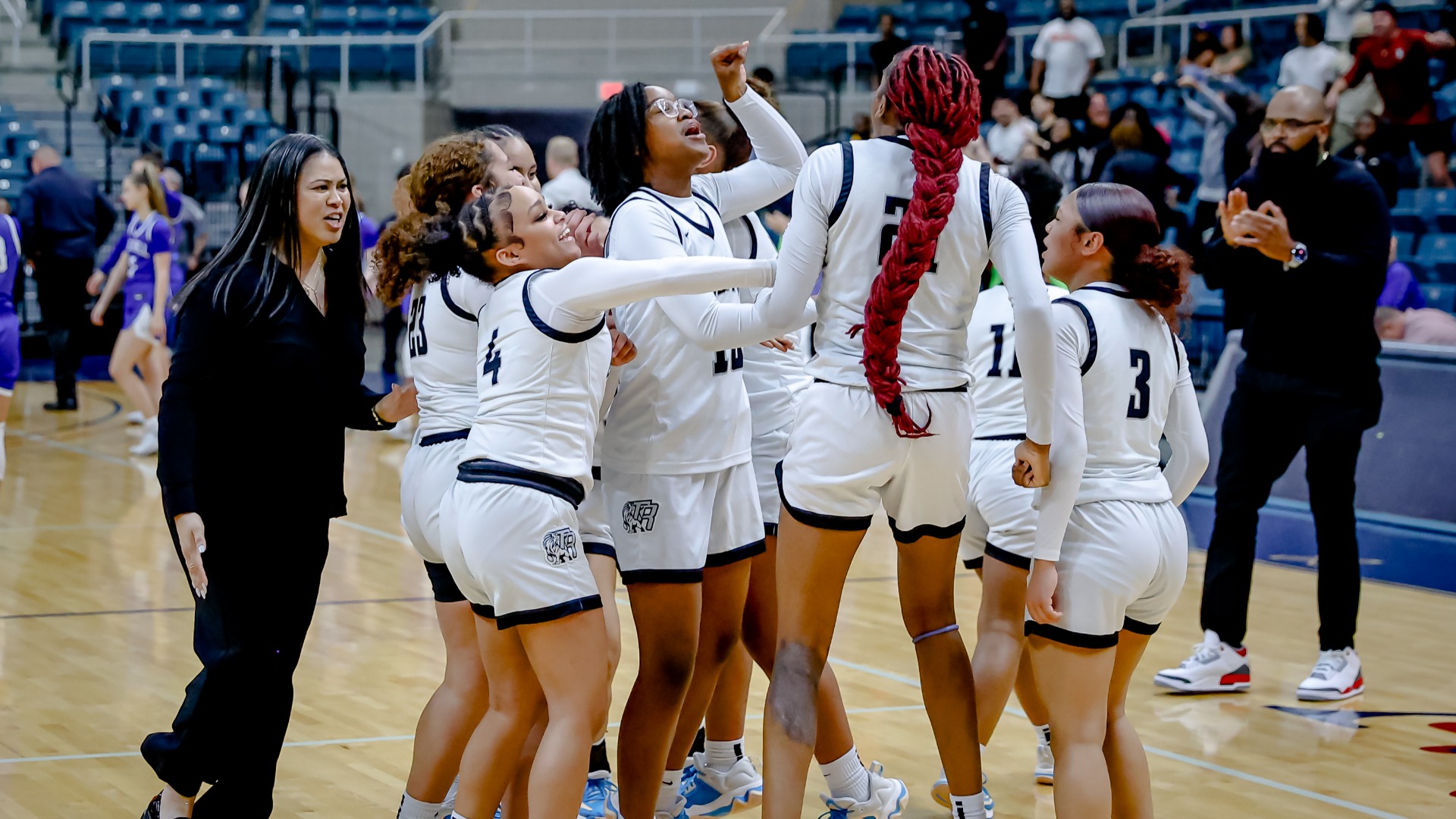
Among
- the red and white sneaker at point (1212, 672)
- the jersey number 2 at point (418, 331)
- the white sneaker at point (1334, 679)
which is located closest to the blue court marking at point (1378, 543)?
the white sneaker at point (1334, 679)

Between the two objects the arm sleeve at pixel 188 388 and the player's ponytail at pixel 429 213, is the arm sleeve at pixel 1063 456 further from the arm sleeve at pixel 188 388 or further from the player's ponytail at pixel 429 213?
the arm sleeve at pixel 188 388

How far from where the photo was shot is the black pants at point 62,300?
39.1 ft

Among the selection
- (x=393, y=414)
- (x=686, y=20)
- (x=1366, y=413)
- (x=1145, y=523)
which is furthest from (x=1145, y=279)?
(x=686, y=20)

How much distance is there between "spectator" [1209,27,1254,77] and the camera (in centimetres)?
1257

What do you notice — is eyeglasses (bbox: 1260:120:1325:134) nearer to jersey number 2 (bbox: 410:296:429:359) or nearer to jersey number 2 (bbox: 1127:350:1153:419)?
jersey number 2 (bbox: 1127:350:1153:419)

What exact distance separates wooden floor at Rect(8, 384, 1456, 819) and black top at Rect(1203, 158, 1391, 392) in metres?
1.12

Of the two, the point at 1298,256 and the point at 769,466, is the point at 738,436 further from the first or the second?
the point at 1298,256

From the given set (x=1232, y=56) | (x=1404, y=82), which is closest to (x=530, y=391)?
(x=1404, y=82)

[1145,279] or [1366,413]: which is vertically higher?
[1145,279]

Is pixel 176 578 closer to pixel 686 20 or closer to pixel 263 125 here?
pixel 263 125

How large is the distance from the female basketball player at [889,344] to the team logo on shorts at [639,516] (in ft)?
0.98

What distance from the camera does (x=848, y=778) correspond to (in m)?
3.88

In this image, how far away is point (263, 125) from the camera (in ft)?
54.1

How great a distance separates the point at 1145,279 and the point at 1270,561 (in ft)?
14.7
